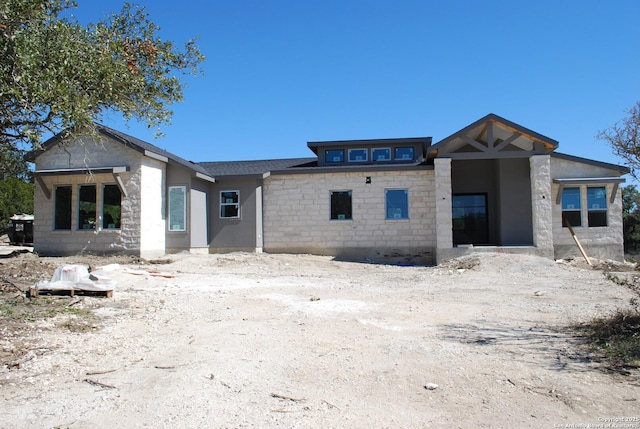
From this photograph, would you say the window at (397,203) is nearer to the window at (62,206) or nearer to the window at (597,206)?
the window at (597,206)

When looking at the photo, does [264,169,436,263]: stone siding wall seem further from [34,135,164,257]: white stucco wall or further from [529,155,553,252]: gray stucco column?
[34,135,164,257]: white stucco wall

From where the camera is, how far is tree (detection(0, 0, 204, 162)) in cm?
708

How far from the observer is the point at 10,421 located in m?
4.00

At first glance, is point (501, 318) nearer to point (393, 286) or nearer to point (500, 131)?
point (393, 286)

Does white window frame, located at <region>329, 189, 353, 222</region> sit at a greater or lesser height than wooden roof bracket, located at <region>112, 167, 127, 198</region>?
lesser

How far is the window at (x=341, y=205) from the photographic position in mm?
19906

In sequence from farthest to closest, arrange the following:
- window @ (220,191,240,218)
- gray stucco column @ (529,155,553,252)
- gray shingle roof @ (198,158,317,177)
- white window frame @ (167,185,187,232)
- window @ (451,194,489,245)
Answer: window @ (451,194,489,245), gray shingle roof @ (198,158,317,177), window @ (220,191,240,218), white window frame @ (167,185,187,232), gray stucco column @ (529,155,553,252)

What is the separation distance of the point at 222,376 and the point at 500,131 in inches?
666

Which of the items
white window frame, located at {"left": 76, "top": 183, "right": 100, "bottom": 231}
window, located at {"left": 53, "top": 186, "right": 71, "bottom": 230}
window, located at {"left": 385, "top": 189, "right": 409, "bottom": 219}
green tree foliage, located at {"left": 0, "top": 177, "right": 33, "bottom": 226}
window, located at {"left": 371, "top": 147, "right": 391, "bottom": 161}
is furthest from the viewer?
green tree foliage, located at {"left": 0, "top": 177, "right": 33, "bottom": 226}

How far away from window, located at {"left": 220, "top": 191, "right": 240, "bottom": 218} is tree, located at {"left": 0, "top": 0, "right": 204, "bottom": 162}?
894 centimetres

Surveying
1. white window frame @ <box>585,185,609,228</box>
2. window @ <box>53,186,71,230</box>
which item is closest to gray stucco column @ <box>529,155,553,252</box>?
white window frame @ <box>585,185,609,228</box>

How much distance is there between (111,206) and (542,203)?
650 inches

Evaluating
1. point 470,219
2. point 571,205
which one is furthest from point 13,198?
point 571,205

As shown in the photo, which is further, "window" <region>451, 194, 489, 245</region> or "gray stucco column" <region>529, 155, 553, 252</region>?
"window" <region>451, 194, 489, 245</region>
